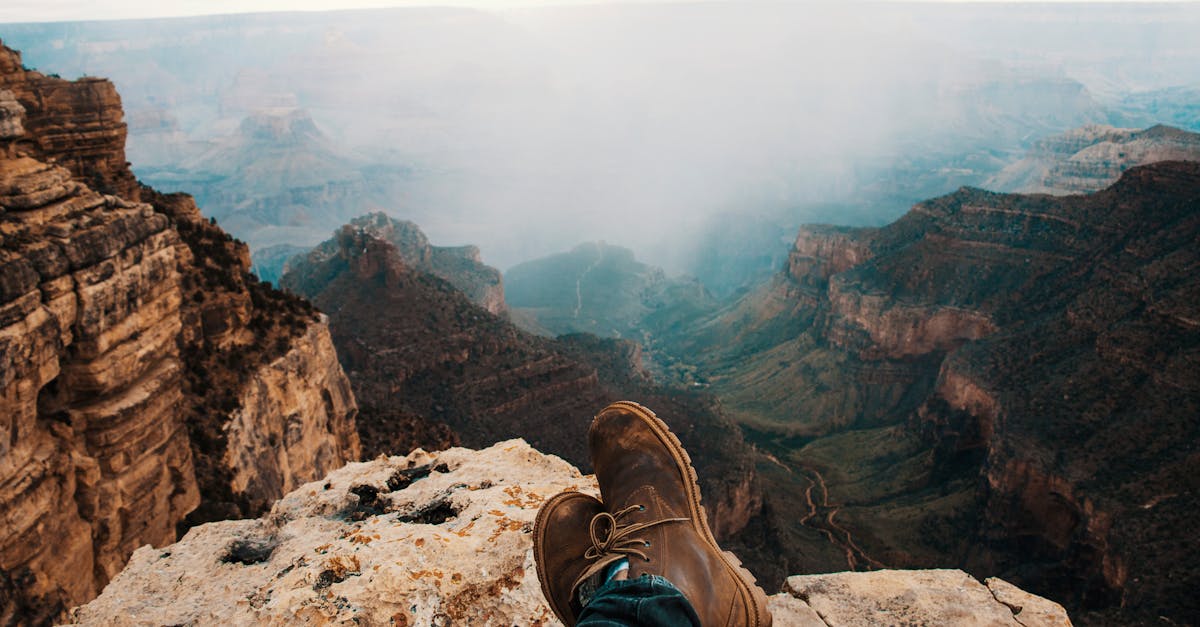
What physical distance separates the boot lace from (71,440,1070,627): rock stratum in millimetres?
622

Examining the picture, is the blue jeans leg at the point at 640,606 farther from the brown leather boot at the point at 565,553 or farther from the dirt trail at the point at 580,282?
the dirt trail at the point at 580,282

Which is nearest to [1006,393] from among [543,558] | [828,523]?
[828,523]

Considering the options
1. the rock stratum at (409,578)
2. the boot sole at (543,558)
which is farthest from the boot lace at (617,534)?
the rock stratum at (409,578)

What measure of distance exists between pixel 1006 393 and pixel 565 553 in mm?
48843

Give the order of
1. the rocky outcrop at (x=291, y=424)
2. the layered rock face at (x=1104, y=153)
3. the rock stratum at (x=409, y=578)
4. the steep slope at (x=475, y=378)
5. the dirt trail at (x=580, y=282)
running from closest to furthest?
Answer: the rock stratum at (x=409, y=578), the rocky outcrop at (x=291, y=424), the steep slope at (x=475, y=378), the layered rock face at (x=1104, y=153), the dirt trail at (x=580, y=282)

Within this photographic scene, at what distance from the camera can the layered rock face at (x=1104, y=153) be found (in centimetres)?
Answer: 8606

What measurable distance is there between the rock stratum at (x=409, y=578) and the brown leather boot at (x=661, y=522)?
79cm

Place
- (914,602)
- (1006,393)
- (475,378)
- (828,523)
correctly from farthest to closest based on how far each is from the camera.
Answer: (1006,393) → (828,523) → (475,378) → (914,602)

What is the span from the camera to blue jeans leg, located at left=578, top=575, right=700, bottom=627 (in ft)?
14.1

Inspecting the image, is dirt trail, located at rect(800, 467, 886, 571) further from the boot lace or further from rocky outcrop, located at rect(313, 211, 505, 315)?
rocky outcrop, located at rect(313, 211, 505, 315)

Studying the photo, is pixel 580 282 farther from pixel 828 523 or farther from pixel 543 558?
pixel 543 558

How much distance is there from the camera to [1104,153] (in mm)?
103062

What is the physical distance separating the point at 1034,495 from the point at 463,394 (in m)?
30.8

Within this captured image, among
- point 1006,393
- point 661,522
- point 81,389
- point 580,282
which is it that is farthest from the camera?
point 580,282
